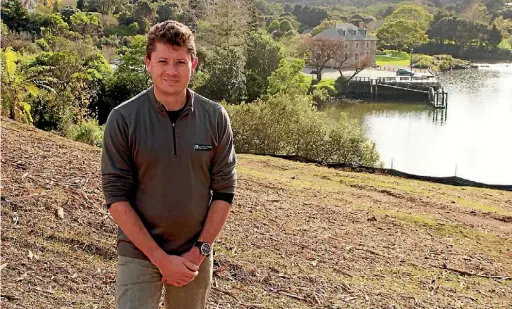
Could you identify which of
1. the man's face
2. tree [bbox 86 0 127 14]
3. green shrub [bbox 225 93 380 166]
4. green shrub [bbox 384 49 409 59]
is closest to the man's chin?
the man's face

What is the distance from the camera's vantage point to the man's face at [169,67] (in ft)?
7.41

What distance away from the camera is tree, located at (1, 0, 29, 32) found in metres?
29.6

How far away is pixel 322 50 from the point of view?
44719 millimetres

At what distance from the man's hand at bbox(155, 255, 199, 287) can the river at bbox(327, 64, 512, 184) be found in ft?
48.2

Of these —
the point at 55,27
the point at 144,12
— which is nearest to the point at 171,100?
the point at 55,27

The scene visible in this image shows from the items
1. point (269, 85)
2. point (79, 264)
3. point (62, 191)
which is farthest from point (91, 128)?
point (269, 85)

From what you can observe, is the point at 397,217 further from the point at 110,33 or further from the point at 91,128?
the point at 110,33

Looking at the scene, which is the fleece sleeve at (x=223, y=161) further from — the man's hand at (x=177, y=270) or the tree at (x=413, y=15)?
the tree at (x=413, y=15)

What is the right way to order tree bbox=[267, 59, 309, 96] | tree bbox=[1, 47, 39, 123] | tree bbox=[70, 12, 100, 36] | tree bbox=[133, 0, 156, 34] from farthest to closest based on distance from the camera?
tree bbox=[133, 0, 156, 34] → tree bbox=[70, 12, 100, 36] → tree bbox=[267, 59, 309, 96] → tree bbox=[1, 47, 39, 123]

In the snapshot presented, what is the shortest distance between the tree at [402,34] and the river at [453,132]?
17929mm

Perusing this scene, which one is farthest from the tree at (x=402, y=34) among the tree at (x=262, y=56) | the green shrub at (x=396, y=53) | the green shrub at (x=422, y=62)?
the tree at (x=262, y=56)

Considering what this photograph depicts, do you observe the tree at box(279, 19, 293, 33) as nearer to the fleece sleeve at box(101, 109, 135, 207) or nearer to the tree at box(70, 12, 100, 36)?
the tree at box(70, 12, 100, 36)

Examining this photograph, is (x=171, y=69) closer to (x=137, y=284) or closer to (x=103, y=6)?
(x=137, y=284)

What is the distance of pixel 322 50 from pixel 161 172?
43.5 meters
